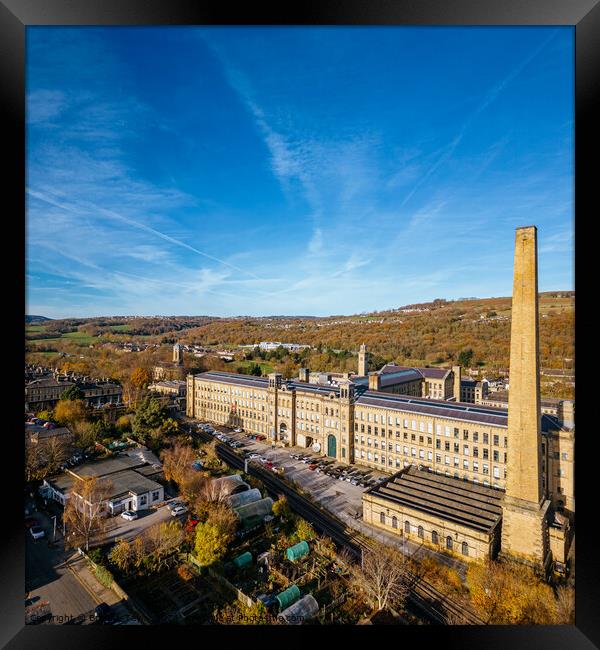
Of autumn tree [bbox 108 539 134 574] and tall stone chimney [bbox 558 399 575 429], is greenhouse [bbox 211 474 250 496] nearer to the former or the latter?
autumn tree [bbox 108 539 134 574]

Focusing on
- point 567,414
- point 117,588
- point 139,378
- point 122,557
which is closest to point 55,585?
point 122,557

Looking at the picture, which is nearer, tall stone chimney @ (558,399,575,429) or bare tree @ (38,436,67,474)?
bare tree @ (38,436,67,474)

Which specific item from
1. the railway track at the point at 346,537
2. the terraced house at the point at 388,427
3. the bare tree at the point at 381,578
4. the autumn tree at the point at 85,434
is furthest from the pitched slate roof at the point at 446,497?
the autumn tree at the point at 85,434

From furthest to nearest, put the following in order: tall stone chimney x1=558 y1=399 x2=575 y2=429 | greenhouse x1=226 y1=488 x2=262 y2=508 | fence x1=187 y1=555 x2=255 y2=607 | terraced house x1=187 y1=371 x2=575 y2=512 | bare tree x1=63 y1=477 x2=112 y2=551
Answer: terraced house x1=187 y1=371 x2=575 y2=512 → tall stone chimney x1=558 y1=399 x2=575 y2=429 → greenhouse x1=226 y1=488 x2=262 y2=508 → bare tree x1=63 y1=477 x2=112 y2=551 → fence x1=187 y1=555 x2=255 y2=607

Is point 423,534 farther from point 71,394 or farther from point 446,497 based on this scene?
point 71,394

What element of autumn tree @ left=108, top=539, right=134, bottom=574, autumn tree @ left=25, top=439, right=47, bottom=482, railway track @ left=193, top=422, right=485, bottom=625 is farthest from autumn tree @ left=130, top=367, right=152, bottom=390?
autumn tree @ left=108, top=539, right=134, bottom=574

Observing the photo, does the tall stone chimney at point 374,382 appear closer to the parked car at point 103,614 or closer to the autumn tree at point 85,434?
the autumn tree at point 85,434
